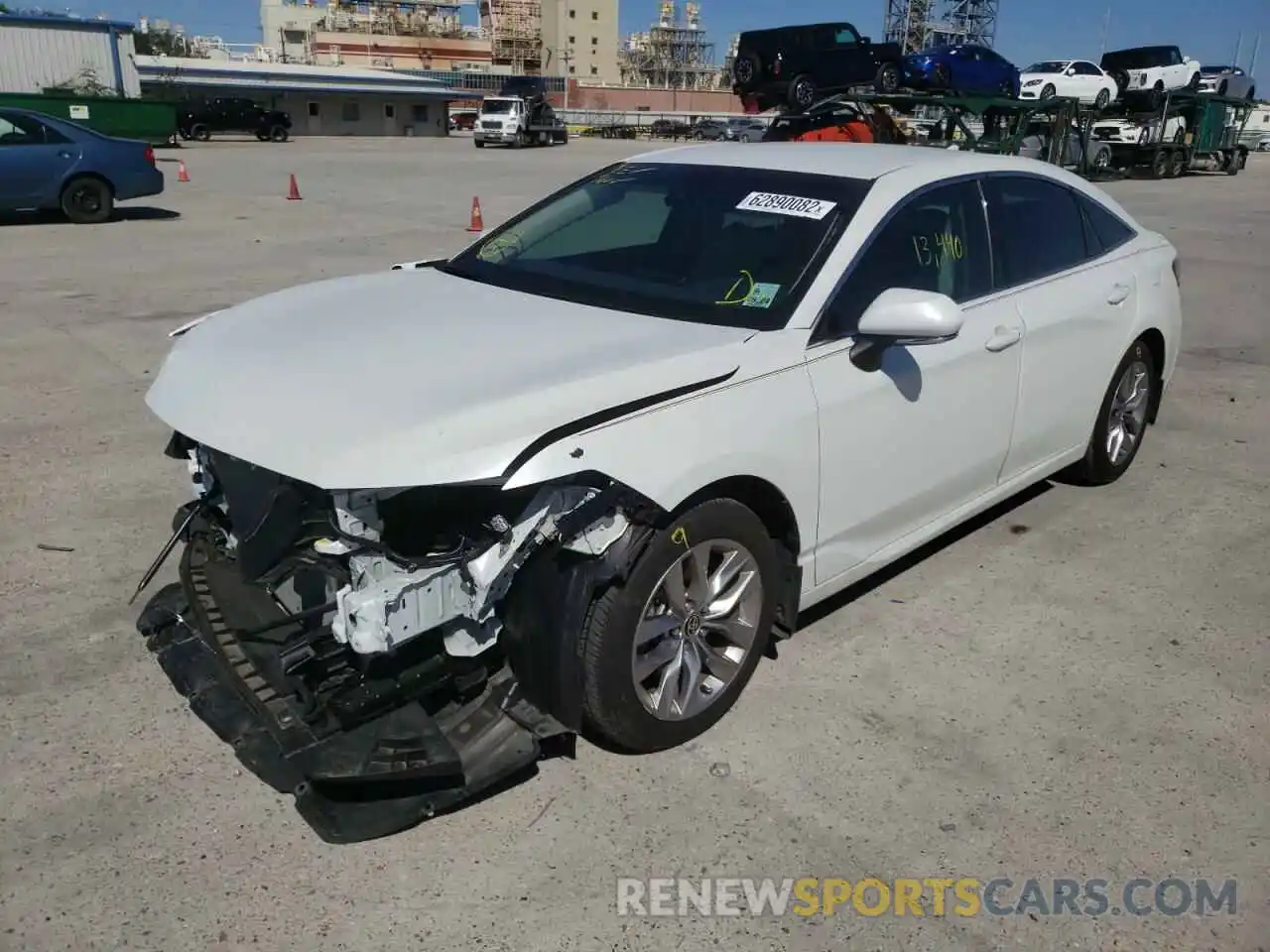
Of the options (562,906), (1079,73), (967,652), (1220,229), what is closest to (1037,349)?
(967,652)

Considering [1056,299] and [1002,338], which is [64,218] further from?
[1002,338]

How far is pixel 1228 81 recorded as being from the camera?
34531 mm

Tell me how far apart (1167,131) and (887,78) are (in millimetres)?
10123

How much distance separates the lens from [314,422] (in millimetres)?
2664

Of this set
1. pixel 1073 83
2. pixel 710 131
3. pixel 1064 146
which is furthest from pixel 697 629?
pixel 710 131

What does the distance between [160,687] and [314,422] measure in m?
1.36

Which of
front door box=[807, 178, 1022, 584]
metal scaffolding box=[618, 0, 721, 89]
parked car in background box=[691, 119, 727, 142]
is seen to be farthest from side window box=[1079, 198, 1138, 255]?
metal scaffolding box=[618, 0, 721, 89]

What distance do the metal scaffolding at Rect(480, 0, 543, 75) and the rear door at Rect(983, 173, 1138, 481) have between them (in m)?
126

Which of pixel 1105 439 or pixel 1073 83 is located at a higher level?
pixel 1073 83

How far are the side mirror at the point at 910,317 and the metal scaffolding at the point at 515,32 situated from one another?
419 ft

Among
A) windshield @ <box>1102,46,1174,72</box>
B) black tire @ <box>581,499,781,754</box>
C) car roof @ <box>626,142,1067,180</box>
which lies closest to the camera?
black tire @ <box>581,499,781,754</box>

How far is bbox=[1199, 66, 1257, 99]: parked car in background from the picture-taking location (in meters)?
34.2

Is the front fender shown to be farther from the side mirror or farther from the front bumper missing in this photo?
the front bumper missing

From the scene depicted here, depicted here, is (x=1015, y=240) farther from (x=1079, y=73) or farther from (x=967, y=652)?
(x=1079, y=73)
